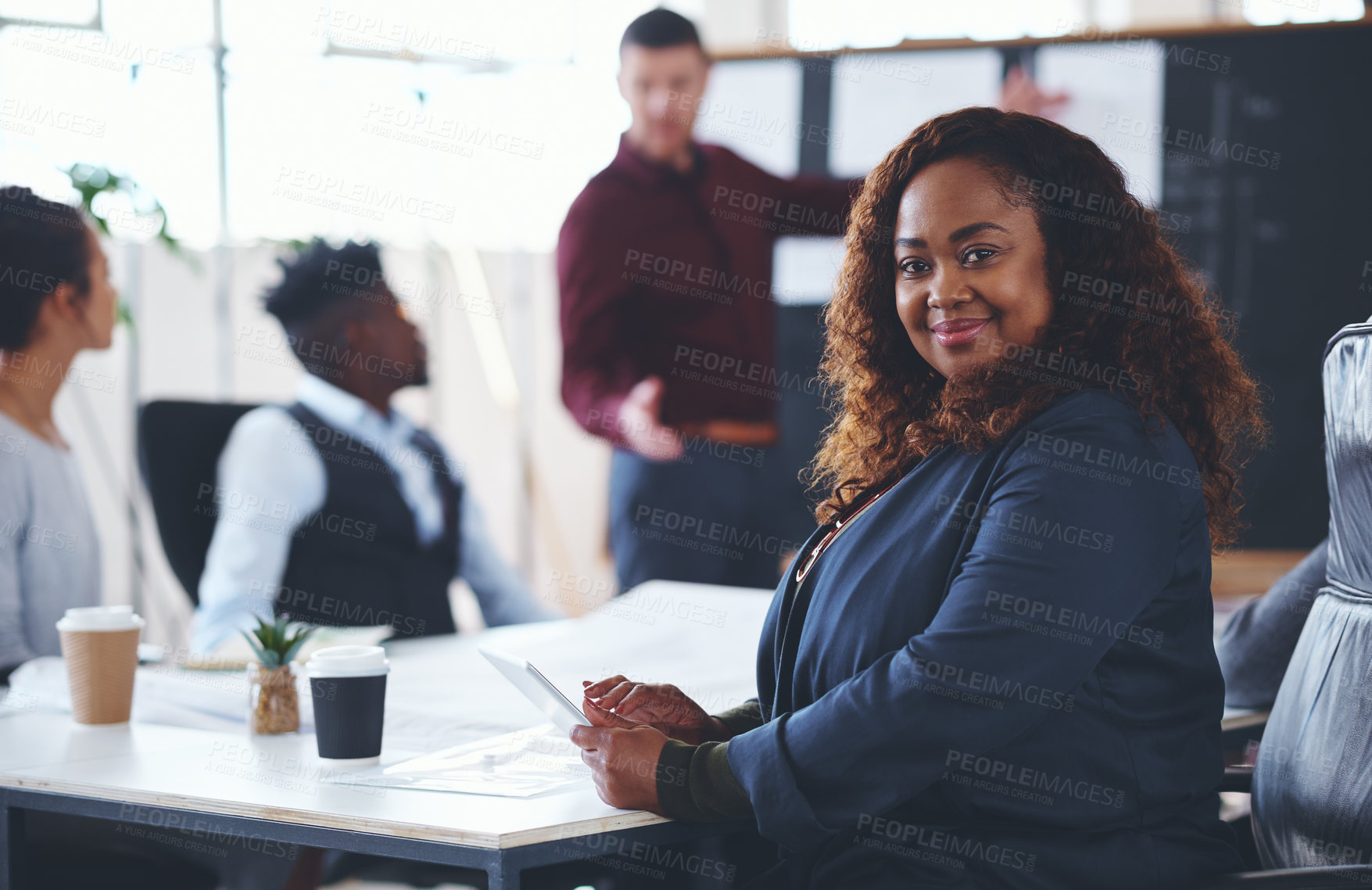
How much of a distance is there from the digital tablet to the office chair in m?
0.75

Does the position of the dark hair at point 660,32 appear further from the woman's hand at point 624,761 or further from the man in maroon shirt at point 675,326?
the woman's hand at point 624,761

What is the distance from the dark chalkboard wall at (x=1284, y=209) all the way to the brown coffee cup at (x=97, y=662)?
3.02 m

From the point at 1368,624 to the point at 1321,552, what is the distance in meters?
0.26

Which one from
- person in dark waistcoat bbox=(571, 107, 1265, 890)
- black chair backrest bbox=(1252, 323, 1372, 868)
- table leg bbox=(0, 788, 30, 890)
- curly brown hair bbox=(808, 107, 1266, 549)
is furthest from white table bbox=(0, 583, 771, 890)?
black chair backrest bbox=(1252, 323, 1372, 868)

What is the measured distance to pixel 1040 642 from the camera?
1022 mm

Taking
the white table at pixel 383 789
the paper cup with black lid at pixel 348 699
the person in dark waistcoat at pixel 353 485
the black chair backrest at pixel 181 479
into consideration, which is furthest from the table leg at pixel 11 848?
the black chair backrest at pixel 181 479

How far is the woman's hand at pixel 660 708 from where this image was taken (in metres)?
1.31

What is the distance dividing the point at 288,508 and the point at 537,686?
1.41m

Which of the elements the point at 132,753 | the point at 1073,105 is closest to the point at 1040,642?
the point at 132,753

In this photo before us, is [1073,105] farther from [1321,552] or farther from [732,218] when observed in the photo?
[1321,552]

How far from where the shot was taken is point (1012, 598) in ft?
3.39

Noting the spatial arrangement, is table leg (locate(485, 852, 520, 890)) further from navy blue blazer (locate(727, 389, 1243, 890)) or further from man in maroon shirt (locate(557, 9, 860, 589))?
man in maroon shirt (locate(557, 9, 860, 589))

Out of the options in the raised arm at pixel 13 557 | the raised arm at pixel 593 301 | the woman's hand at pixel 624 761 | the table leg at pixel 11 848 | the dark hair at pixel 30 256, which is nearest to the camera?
the woman's hand at pixel 624 761

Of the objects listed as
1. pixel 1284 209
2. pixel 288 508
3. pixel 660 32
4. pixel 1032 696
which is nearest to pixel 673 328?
pixel 660 32
